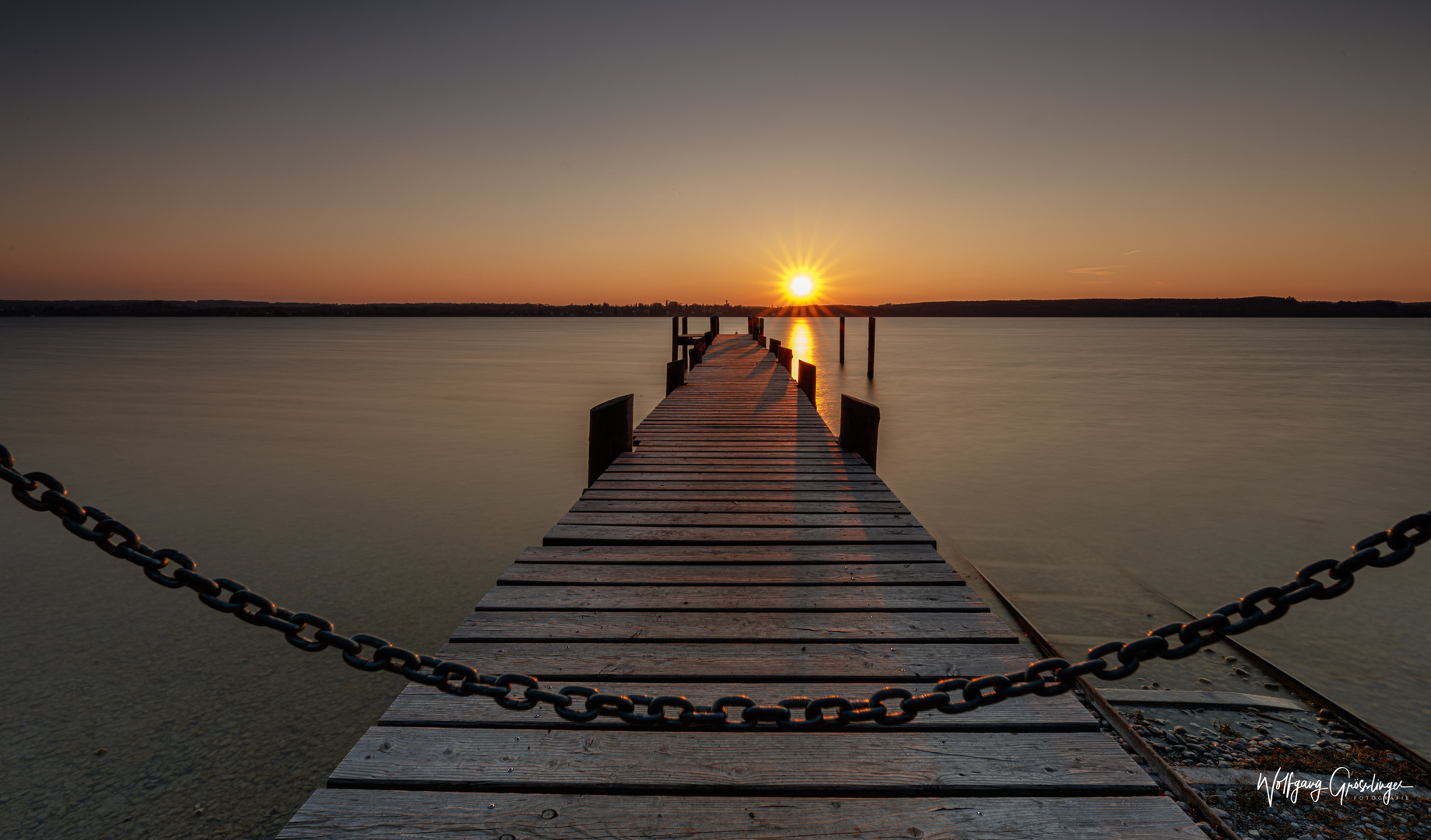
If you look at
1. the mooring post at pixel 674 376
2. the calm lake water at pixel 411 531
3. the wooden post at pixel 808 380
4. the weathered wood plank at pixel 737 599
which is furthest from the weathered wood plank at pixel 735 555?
the mooring post at pixel 674 376

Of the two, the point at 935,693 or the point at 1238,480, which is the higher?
the point at 935,693

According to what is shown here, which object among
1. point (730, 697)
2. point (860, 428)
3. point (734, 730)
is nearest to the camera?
point (730, 697)

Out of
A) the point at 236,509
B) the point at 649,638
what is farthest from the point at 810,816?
the point at 236,509

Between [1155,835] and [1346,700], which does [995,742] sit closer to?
[1155,835]

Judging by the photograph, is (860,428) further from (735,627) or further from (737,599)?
(735,627)

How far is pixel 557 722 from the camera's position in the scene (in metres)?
2.37

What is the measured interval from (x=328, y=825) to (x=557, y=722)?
2.32ft

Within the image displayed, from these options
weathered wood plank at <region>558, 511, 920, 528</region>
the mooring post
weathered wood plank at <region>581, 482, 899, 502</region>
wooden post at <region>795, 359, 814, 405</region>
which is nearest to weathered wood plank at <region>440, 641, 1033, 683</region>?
weathered wood plank at <region>558, 511, 920, 528</region>

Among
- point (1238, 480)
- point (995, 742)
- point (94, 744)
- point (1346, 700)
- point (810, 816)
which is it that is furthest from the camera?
point (1238, 480)

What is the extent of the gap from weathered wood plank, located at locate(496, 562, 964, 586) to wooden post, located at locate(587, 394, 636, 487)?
239 cm

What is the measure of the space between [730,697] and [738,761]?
0.58 m

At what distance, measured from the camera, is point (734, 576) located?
3.85 m

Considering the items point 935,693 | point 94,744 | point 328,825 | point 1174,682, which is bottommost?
point 94,744

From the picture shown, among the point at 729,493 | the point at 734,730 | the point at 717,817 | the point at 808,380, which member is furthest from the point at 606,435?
the point at 808,380
